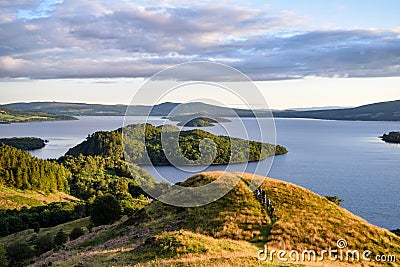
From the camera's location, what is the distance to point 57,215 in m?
74.2

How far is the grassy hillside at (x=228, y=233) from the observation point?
27797 millimetres

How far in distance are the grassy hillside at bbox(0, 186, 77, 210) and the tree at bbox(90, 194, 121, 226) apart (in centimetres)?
4496

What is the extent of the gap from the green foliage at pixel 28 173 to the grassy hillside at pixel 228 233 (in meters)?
75.0

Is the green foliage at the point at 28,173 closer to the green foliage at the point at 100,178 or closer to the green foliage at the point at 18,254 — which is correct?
the green foliage at the point at 100,178

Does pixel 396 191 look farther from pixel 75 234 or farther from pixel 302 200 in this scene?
pixel 75 234

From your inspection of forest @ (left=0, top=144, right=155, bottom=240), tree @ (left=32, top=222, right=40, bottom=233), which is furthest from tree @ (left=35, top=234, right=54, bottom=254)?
tree @ (left=32, top=222, right=40, bottom=233)

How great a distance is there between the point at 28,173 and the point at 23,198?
1644cm

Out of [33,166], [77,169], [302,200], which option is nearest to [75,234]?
[302,200]

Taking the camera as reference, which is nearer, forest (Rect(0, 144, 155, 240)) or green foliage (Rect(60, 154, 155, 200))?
forest (Rect(0, 144, 155, 240))

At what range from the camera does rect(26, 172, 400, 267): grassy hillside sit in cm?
2780

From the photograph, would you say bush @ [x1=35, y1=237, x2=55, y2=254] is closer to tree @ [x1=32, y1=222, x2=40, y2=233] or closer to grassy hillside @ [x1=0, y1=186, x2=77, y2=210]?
tree @ [x1=32, y1=222, x2=40, y2=233]

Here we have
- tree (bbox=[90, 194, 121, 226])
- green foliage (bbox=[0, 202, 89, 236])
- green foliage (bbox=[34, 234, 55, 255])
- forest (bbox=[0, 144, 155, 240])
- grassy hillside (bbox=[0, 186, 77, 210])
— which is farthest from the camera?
grassy hillside (bbox=[0, 186, 77, 210])

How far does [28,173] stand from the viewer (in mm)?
115562

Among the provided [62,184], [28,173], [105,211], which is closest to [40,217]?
[105,211]
